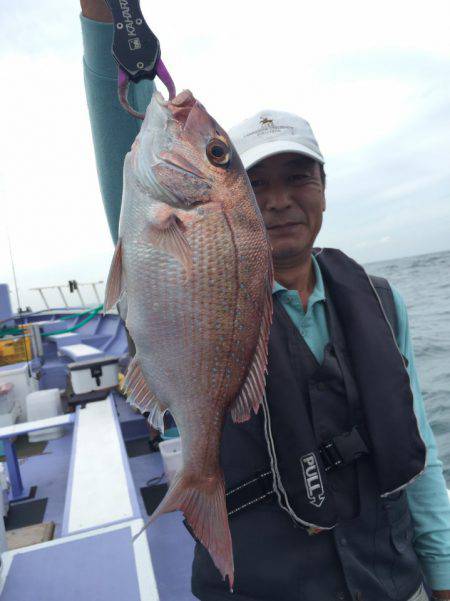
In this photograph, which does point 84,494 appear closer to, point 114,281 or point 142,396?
point 142,396

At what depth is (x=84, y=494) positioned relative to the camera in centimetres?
257

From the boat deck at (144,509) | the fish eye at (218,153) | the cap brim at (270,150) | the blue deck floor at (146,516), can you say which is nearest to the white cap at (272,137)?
the cap brim at (270,150)

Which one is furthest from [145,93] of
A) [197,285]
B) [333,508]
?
[333,508]

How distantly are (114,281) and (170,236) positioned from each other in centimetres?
21

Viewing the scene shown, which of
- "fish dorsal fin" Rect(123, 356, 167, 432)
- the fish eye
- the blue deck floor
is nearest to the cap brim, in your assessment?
the fish eye

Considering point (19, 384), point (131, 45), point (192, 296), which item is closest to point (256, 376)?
point (192, 296)

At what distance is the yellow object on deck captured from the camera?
7.86 metres

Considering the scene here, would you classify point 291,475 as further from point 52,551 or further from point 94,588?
point 52,551

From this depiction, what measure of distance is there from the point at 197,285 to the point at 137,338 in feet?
0.72

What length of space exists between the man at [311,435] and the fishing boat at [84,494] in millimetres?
453

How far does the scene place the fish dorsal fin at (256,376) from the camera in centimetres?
120

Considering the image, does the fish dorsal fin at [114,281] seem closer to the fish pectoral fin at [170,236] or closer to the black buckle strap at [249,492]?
the fish pectoral fin at [170,236]

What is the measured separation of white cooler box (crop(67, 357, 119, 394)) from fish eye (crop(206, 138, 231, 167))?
4687mm

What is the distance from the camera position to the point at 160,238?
117 centimetres
